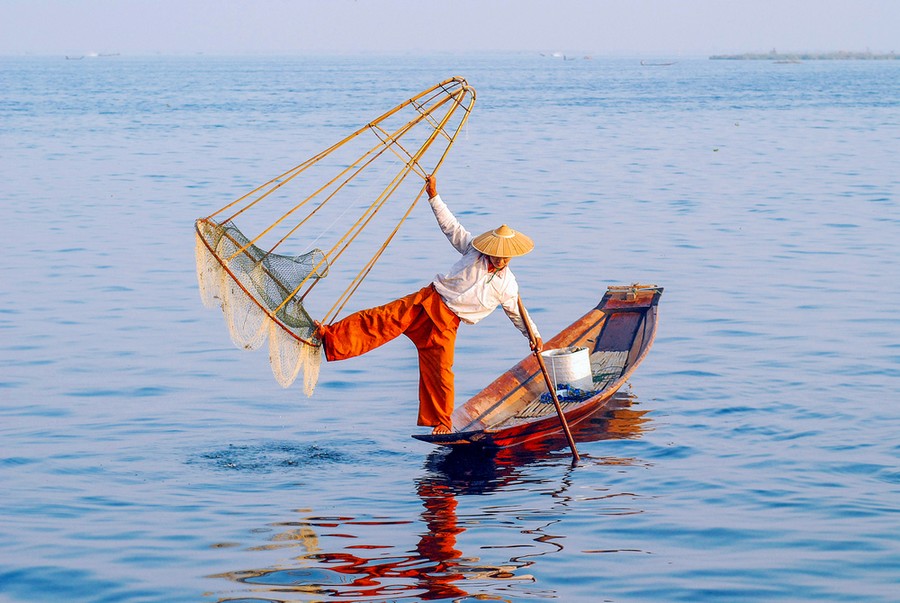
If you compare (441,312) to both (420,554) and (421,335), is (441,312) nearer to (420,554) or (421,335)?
(421,335)

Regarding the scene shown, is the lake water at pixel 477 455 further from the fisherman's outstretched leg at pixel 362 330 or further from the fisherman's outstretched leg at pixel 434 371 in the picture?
the fisherman's outstretched leg at pixel 362 330

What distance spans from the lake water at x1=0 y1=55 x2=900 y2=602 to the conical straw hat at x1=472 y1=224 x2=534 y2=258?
1480mm

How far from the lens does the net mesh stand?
22.8 feet

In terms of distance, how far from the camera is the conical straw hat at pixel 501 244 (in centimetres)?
716

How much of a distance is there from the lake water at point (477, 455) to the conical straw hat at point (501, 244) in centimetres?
148

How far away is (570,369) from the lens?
8672mm

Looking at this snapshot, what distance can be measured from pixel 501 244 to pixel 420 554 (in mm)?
2019

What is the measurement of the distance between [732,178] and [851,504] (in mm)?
17768

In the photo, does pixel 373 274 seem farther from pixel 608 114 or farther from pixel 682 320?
pixel 608 114

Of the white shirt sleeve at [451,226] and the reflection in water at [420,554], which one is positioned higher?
the white shirt sleeve at [451,226]

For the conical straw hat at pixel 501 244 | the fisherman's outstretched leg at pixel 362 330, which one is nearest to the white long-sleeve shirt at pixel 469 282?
the conical straw hat at pixel 501 244

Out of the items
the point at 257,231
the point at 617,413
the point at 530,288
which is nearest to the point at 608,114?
the point at 257,231

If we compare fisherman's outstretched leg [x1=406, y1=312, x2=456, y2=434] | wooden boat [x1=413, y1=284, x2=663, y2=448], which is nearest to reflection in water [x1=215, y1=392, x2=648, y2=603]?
wooden boat [x1=413, y1=284, x2=663, y2=448]

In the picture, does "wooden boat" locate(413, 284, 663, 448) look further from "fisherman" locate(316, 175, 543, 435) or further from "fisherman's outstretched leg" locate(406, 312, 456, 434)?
"fisherman" locate(316, 175, 543, 435)
